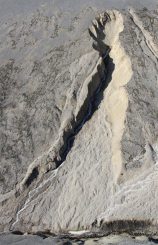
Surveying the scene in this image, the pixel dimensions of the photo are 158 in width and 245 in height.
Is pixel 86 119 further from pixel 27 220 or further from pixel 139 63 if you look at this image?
pixel 27 220

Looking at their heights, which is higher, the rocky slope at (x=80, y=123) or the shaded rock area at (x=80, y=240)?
the rocky slope at (x=80, y=123)

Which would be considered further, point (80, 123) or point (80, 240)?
point (80, 123)

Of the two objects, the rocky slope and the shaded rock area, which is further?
the rocky slope

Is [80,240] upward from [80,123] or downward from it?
downward

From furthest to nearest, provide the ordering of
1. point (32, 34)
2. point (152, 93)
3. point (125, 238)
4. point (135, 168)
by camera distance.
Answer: point (32, 34) → point (152, 93) → point (135, 168) → point (125, 238)

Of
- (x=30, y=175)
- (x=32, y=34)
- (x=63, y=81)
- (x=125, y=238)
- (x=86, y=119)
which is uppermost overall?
(x=32, y=34)

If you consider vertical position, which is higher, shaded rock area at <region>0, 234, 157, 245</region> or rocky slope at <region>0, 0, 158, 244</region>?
rocky slope at <region>0, 0, 158, 244</region>

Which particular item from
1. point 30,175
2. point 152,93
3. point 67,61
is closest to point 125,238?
point 30,175

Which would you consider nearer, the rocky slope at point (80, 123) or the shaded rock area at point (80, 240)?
the shaded rock area at point (80, 240)
